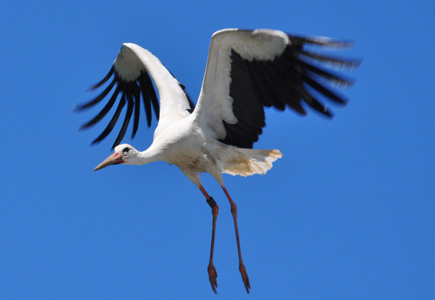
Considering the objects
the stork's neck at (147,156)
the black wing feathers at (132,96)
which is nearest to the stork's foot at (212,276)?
the stork's neck at (147,156)

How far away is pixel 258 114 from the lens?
8.55 m

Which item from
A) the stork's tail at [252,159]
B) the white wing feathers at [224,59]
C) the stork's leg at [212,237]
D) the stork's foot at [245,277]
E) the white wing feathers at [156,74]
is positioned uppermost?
the white wing feathers at [156,74]

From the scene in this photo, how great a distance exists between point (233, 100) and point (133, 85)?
2545 mm

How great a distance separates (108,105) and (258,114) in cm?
268

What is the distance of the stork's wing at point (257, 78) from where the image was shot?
7652 mm

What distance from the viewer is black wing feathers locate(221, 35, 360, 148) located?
7.55 m

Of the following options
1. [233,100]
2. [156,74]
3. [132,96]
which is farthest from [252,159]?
[132,96]

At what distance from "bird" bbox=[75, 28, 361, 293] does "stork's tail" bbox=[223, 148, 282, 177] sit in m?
0.01

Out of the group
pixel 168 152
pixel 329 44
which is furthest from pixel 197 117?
pixel 329 44

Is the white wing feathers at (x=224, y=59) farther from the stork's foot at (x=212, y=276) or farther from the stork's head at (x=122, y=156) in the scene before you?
the stork's foot at (x=212, y=276)

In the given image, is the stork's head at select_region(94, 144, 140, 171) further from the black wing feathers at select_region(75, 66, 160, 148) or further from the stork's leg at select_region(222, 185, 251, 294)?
the black wing feathers at select_region(75, 66, 160, 148)

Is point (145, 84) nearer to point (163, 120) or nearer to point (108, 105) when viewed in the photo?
point (108, 105)

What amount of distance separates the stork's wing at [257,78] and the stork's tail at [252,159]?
0.21m

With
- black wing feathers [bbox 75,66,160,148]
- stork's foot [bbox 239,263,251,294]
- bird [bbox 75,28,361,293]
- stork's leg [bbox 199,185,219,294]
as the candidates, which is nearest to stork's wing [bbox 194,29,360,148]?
bird [bbox 75,28,361,293]
